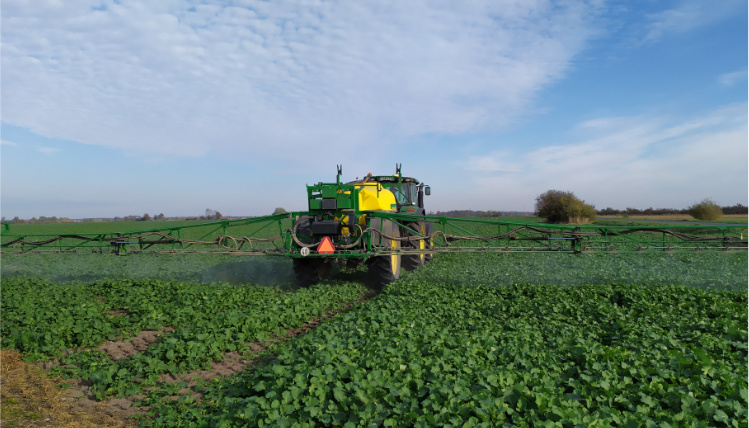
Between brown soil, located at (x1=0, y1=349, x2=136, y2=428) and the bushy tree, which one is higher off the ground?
the bushy tree

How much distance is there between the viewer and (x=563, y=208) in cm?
3719

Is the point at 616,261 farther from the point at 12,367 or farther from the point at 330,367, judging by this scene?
the point at 12,367

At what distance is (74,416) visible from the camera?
15.8 ft

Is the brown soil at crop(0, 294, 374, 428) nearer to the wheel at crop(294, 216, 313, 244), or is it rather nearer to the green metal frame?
the green metal frame

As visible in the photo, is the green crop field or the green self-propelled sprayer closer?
the green crop field

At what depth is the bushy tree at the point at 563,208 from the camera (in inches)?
1421

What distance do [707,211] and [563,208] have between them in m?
10.1

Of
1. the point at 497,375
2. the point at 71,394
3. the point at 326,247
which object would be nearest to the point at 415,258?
the point at 326,247

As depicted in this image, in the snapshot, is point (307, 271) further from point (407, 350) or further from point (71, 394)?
point (407, 350)

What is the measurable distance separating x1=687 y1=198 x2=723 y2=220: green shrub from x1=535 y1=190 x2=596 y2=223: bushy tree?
7.36 metres

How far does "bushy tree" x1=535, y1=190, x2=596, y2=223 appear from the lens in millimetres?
36094

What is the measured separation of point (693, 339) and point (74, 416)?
26.2 feet

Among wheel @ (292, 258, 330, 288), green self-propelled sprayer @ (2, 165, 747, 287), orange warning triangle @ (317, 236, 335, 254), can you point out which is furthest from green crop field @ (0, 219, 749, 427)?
orange warning triangle @ (317, 236, 335, 254)

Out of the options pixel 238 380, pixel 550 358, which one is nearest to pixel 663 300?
pixel 550 358
